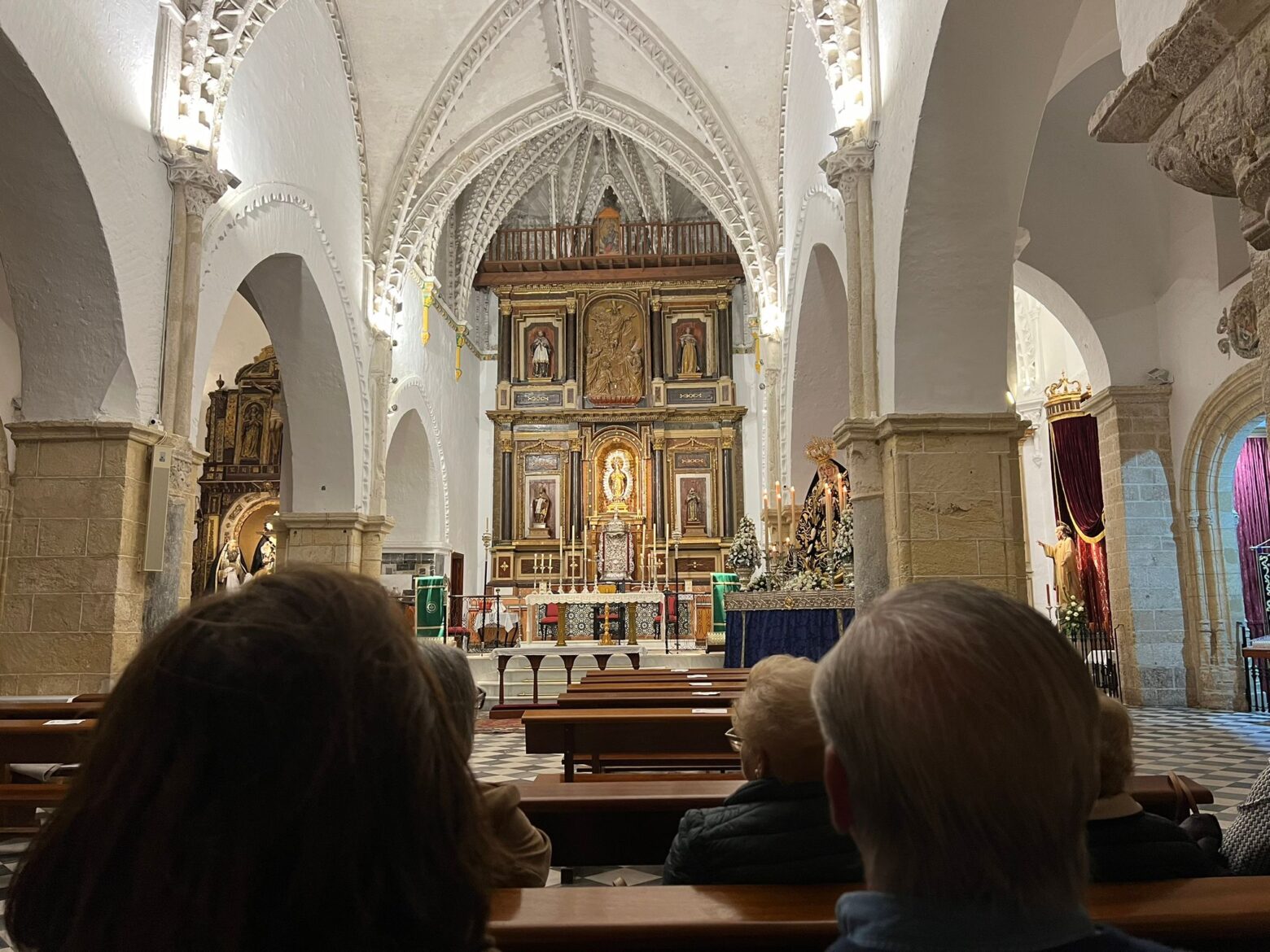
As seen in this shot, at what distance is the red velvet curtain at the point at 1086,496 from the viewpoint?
14.5 meters

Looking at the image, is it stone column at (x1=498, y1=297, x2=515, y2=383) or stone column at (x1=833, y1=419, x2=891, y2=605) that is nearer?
stone column at (x1=833, y1=419, x2=891, y2=605)

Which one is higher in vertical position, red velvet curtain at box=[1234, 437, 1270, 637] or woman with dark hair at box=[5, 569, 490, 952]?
red velvet curtain at box=[1234, 437, 1270, 637]

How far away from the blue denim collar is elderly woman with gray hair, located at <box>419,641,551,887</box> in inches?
39.4

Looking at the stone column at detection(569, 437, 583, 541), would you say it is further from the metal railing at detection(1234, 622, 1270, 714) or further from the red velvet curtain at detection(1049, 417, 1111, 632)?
the metal railing at detection(1234, 622, 1270, 714)

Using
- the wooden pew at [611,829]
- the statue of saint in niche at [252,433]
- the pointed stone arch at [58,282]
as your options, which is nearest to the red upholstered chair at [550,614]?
the statue of saint in niche at [252,433]

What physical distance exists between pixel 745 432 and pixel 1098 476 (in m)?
8.05

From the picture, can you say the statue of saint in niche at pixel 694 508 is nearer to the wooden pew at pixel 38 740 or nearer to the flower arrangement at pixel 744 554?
the flower arrangement at pixel 744 554

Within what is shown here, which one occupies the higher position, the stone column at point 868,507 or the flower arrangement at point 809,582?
the stone column at point 868,507

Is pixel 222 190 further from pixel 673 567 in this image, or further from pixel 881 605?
pixel 673 567

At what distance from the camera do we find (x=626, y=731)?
4.05 m

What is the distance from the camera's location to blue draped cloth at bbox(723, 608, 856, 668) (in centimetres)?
836

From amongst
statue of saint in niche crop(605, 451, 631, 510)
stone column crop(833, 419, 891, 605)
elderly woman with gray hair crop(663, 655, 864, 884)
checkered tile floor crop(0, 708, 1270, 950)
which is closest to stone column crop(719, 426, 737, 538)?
statue of saint in niche crop(605, 451, 631, 510)

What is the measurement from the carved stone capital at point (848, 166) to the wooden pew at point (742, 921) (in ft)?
22.8

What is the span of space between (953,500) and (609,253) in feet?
52.5
